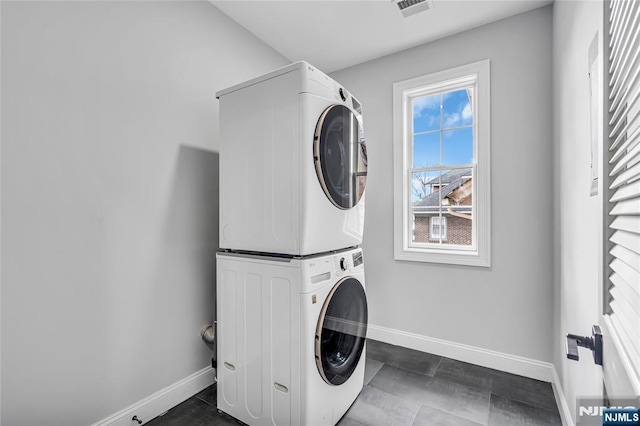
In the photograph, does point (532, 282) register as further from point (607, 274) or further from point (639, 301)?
point (639, 301)

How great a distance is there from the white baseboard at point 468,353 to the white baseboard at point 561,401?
0.08 meters

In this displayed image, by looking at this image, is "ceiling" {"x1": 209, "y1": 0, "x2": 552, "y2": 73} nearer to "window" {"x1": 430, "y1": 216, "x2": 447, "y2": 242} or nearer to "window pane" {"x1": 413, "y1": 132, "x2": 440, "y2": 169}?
"window pane" {"x1": 413, "y1": 132, "x2": 440, "y2": 169}

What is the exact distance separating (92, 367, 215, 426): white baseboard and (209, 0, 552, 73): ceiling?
265 centimetres

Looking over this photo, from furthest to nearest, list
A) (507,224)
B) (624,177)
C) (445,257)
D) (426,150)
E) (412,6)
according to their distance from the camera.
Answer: (426,150)
(445,257)
(507,224)
(412,6)
(624,177)

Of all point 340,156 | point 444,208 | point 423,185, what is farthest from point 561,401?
point 340,156

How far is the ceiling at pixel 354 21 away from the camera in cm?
212

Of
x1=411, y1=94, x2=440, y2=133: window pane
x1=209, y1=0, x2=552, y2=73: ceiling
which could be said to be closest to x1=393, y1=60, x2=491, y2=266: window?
x1=411, y1=94, x2=440, y2=133: window pane

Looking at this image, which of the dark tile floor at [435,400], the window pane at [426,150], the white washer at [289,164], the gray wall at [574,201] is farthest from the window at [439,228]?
the white washer at [289,164]

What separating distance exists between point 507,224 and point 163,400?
2679mm

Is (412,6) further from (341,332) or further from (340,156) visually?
(341,332)

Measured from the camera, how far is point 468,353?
2.36 metres

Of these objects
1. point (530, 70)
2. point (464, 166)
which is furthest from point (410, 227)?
point (530, 70)

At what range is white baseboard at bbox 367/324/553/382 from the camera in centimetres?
212

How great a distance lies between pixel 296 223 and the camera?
147cm
